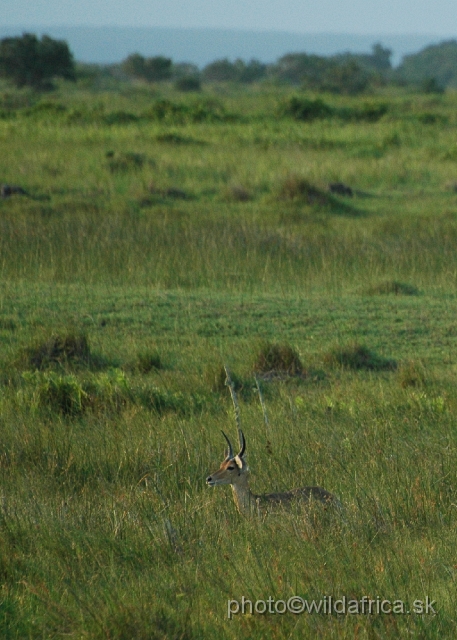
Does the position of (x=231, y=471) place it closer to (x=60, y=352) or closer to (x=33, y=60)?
(x=60, y=352)

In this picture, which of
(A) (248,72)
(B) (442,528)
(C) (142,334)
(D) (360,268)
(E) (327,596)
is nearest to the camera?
(E) (327,596)

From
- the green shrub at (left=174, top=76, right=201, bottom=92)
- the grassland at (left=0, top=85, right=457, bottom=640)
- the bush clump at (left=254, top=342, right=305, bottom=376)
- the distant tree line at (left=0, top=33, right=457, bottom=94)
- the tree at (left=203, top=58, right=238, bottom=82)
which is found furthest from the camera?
the tree at (left=203, top=58, right=238, bottom=82)

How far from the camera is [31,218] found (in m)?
13.8

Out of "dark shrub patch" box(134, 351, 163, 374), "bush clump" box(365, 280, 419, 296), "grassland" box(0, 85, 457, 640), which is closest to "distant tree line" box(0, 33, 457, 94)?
"grassland" box(0, 85, 457, 640)

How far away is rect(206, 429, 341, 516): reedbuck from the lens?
4.39 meters

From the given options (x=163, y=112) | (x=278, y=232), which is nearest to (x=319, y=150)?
(x=163, y=112)

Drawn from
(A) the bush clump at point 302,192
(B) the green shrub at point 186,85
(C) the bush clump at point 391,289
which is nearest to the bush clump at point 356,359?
(C) the bush clump at point 391,289

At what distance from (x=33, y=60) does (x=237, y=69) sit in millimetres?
43890

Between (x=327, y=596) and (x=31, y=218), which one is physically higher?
(x=327, y=596)

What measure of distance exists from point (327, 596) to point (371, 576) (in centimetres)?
24

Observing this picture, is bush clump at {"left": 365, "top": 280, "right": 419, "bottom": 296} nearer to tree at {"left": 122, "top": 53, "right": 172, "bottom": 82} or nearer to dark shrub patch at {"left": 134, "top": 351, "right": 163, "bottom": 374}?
dark shrub patch at {"left": 134, "top": 351, "right": 163, "bottom": 374}

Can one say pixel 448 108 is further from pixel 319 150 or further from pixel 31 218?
pixel 31 218

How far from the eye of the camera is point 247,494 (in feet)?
14.9

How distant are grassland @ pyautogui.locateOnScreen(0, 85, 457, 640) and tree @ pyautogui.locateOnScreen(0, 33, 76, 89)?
23.1m
